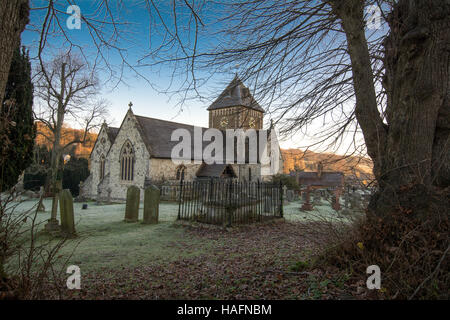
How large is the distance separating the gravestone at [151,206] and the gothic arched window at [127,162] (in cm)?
1310

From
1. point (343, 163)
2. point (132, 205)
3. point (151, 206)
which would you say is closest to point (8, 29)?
point (343, 163)

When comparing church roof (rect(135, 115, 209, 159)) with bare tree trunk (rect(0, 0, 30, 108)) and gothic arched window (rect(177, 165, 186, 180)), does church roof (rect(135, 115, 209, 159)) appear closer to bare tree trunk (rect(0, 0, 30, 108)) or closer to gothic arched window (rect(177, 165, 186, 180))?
gothic arched window (rect(177, 165, 186, 180))

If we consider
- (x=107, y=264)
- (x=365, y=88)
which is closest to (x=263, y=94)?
(x=365, y=88)

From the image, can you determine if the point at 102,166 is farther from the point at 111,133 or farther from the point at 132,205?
the point at 132,205

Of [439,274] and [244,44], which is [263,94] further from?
[439,274]

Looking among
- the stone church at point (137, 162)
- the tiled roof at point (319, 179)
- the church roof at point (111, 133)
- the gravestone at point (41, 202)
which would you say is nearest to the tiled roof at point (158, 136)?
the stone church at point (137, 162)

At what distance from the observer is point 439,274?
2.67 meters

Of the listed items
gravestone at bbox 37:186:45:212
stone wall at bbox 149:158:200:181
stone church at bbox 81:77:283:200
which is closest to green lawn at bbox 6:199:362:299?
gravestone at bbox 37:186:45:212

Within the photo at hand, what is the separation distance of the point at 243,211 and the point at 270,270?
18.8 ft

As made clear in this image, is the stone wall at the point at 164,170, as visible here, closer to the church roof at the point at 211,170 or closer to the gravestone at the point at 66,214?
the church roof at the point at 211,170

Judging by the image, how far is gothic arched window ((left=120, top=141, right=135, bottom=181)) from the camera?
A: 2259 centimetres

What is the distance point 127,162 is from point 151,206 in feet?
45.6

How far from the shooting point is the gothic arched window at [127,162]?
22594 millimetres

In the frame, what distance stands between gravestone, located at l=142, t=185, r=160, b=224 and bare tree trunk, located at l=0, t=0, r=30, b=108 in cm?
831
